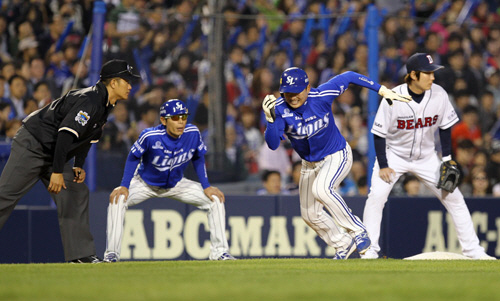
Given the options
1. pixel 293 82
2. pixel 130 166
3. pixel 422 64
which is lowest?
→ pixel 130 166

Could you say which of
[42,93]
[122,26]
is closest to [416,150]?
[122,26]

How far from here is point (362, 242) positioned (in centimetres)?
726

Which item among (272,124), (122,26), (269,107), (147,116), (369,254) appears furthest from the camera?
(147,116)

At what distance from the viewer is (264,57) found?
34.0 feet

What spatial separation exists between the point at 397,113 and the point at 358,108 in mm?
1905

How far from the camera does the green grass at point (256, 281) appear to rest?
14.7ft

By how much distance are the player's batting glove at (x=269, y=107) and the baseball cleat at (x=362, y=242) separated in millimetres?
1375

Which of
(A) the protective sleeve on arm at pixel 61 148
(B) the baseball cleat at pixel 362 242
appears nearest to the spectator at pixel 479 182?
(B) the baseball cleat at pixel 362 242

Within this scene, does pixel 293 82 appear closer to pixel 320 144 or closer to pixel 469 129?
pixel 320 144

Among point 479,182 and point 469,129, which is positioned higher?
point 469,129

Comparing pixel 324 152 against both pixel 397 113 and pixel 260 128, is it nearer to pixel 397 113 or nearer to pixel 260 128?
pixel 397 113

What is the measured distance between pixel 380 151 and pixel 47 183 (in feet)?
10.5

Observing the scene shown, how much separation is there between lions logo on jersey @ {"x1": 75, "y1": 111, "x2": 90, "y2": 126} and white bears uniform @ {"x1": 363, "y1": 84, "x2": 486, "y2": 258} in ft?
9.56

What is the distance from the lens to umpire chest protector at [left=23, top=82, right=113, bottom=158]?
6.64 metres
